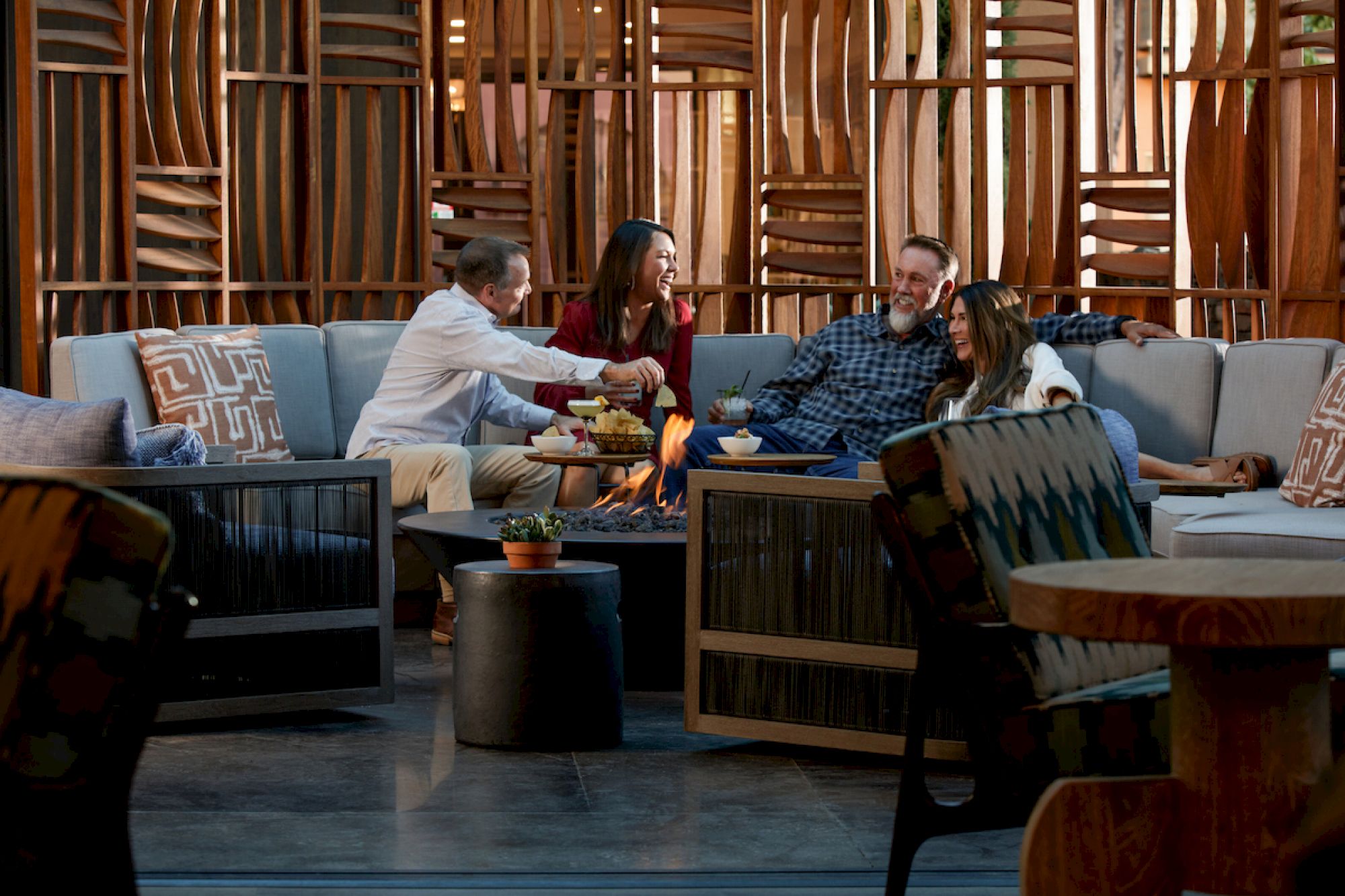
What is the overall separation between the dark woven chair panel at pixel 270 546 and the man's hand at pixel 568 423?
1.56 m

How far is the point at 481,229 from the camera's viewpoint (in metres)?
6.46

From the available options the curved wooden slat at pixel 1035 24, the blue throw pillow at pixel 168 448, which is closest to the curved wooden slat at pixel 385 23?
the curved wooden slat at pixel 1035 24

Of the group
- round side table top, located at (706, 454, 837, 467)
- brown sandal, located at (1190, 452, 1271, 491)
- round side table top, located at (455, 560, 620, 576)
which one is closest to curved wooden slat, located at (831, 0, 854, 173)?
brown sandal, located at (1190, 452, 1271, 491)

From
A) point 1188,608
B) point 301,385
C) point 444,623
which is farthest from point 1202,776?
point 301,385

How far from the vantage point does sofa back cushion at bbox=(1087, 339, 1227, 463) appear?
5.36 meters

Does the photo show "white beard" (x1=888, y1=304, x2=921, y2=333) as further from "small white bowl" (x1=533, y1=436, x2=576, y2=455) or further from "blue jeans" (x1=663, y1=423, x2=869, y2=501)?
"small white bowl" (x1=533, y1=436, x2=576, y2=455)

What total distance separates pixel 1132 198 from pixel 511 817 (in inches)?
156

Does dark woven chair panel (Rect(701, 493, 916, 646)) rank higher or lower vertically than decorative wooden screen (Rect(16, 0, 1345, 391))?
lower

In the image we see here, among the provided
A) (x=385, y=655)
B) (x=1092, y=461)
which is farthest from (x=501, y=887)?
(x=385, y=655)

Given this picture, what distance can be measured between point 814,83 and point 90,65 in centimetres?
261

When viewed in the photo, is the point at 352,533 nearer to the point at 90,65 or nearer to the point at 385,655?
the point at 385,655

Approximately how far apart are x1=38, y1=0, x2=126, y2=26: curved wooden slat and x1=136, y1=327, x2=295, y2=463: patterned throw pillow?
1.29 metres

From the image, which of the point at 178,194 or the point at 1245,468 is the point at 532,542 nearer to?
the point at 1245,468

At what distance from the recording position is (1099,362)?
5.56 m
